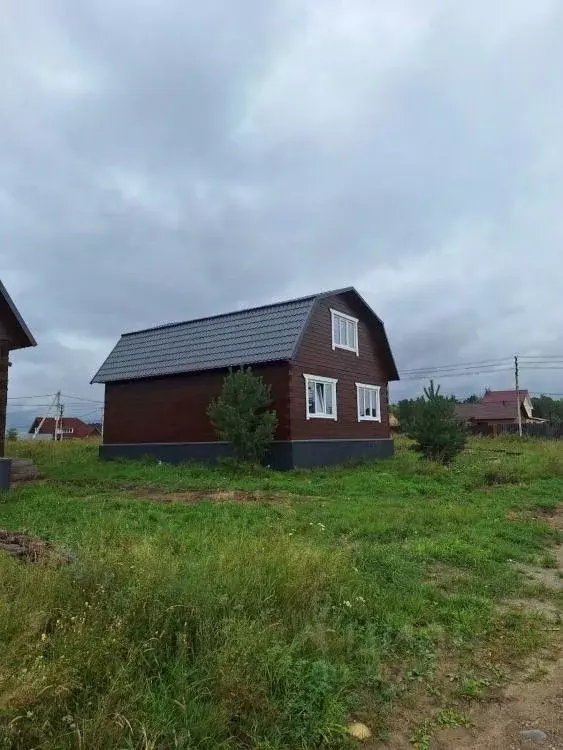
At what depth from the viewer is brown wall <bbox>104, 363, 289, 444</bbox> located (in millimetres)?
21328

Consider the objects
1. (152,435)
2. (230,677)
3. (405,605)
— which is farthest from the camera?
(152,435)

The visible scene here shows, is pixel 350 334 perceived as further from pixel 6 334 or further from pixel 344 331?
pixel 6 334

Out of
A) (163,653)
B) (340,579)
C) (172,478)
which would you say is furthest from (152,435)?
(163,653)

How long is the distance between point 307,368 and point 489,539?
45.6 feet

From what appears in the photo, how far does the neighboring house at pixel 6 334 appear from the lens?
1480cm

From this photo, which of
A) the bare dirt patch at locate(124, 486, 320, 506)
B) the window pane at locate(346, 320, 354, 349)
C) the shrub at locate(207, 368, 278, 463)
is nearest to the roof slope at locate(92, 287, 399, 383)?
the window pane at locate(346, 320, 354, 349)

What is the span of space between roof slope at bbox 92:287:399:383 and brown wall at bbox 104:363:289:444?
1.62 feet

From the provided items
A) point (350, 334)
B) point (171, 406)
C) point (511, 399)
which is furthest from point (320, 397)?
point (511, 399)

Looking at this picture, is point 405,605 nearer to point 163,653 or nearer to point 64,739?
point 163,653

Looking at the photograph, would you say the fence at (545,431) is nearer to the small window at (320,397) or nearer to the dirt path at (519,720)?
the small window at (320,397)

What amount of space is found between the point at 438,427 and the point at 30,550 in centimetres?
1688

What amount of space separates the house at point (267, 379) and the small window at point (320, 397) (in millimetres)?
41

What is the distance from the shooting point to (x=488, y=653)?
4.78 m

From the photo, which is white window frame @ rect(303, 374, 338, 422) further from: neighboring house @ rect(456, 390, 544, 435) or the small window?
neighboring house @ rect(456, 390, 544, 435)
